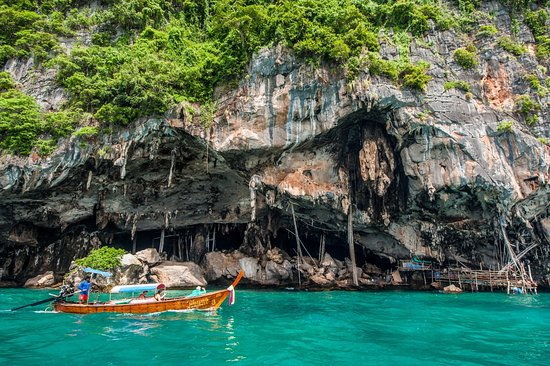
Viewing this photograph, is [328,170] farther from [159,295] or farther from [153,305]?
[153,305]

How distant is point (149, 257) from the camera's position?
23953 mm

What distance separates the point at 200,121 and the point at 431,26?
15.8m

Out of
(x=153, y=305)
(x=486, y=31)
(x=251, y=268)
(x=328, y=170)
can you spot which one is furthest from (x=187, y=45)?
(x=486, y=31)

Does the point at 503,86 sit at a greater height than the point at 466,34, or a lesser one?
lesser

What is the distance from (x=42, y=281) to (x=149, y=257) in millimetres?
7070

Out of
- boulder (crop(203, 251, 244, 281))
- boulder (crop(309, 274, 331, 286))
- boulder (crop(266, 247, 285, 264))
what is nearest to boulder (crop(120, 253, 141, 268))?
boulder (crop(203, 251, 244, 281))

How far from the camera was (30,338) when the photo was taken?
→ 963 centimetres

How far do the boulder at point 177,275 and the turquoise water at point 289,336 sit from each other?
8.06 metres

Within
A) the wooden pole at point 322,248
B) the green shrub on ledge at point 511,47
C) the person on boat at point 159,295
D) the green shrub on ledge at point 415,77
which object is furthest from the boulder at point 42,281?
the green shrub on ledge at point 511,47

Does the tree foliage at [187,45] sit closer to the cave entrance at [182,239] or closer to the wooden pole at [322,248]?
the cave entrance at [182,239]

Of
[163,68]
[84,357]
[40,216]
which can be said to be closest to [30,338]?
[84,357]

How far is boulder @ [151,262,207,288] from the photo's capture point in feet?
74.3

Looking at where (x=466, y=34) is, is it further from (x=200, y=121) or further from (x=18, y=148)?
(x=18, y=148)

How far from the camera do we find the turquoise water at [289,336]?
314 inches
